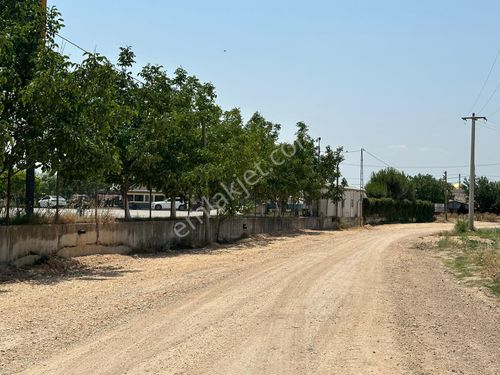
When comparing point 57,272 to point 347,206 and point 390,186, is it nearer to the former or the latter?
point 347,206

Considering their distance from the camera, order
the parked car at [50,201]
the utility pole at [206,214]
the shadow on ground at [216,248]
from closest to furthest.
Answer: the parked car at [50,201] < the shadow on ground at [216,248] < the utility pole at [206,214]

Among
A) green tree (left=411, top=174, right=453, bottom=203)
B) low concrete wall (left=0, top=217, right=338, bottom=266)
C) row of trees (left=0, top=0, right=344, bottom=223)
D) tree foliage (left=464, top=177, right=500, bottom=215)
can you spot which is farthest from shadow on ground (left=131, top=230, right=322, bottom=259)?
green tree (left=411, top=174, right=453, bottom=203)

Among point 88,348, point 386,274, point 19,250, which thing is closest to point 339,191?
point 386,274

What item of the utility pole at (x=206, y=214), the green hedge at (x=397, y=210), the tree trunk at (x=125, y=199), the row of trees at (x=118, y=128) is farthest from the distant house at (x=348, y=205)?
the tree trunk at (x=125, y=199)

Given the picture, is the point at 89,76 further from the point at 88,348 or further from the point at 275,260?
the point at 88,348

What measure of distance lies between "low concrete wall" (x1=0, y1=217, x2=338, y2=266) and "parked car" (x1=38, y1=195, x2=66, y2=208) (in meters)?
0.85

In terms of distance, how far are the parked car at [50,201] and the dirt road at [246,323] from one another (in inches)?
130

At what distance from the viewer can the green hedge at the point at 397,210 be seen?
56688mm

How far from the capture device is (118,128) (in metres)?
20.6

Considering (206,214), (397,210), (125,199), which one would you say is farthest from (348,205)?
(125,199)

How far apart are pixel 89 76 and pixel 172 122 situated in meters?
6.03

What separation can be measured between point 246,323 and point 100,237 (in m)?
11.3

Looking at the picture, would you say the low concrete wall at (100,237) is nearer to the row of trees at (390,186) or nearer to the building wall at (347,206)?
the building wall at (347,206)

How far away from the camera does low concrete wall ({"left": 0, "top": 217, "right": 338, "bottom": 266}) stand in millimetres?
14680
